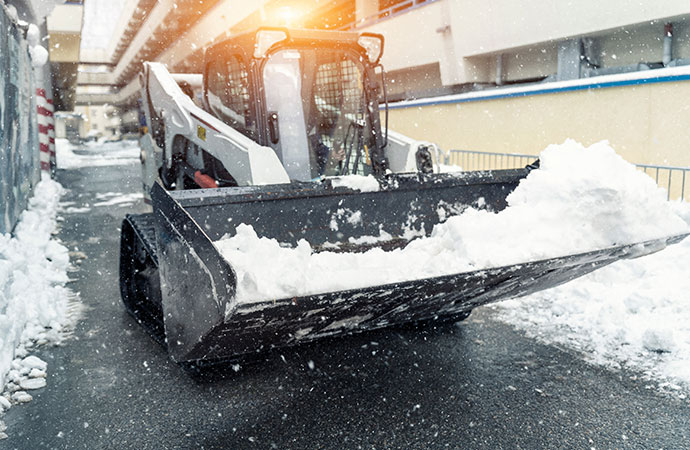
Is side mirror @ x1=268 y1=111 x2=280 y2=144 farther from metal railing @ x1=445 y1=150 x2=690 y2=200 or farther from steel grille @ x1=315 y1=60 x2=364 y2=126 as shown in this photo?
metal railing @ x1=445 y1=150 x2=690 y2=200

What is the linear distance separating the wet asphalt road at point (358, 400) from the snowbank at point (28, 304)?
155 mm

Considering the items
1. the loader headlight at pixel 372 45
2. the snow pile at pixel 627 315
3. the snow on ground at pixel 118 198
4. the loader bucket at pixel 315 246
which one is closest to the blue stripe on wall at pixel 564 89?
the snow pile at pixel 627 315

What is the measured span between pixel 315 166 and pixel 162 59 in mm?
32174

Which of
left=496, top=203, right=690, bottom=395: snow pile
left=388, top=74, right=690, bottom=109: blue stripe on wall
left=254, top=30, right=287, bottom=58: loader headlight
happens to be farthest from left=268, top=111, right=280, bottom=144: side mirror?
left=388, top=74, right=690, bottom=109: blue stripe on wall

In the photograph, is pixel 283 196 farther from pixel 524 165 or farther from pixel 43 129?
pixel 43 129

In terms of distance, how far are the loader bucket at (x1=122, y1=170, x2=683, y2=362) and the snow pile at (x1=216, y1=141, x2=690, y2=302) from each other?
11cm

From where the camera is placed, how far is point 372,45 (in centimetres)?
525

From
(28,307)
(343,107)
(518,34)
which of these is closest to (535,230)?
(343,107)

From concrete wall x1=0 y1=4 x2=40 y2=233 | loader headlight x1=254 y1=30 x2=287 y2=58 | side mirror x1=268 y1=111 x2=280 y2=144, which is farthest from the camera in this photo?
concrete wall x1=0 y1=4 x2=40 y2=233

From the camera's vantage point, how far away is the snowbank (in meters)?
3.28

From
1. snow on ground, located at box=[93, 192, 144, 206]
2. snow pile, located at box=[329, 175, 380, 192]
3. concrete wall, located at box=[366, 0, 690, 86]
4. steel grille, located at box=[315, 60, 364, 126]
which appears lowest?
snow on ground, located at box=[93, 192, 144, 206]

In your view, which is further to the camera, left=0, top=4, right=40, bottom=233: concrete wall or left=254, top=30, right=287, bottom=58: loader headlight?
left=0, top=4, right=40, bottom=233: concrete wall

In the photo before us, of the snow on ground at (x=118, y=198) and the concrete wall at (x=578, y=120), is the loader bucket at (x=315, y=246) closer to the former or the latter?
the concrete wall at (x=578, y=120)

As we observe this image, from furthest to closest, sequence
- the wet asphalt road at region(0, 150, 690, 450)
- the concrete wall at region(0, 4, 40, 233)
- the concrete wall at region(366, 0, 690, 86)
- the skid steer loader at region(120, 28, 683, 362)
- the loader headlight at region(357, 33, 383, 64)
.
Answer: the concrete wall at region(366, 0, 690, 86)
the concrete wall at region(0, 4, 40, 233)
the loader headlight at region(357, 33, 383, 64)
the wet asphalt road at region(0, 150, 690, 450)
the skid steer loader at region(120, 28, 683, 362)
